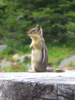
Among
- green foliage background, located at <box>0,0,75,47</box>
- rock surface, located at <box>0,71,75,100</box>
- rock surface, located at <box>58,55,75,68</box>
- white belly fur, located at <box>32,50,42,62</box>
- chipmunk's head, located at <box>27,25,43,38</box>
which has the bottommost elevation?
rock surface, located at <box>58,55,75,68</box>

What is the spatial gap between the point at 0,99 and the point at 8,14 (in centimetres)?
1015

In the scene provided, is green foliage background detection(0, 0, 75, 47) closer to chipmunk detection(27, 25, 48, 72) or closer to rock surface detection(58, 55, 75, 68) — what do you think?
rock surface detection(58, 55, 75, 68)

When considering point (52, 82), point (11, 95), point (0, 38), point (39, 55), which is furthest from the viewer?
point (0, 38)

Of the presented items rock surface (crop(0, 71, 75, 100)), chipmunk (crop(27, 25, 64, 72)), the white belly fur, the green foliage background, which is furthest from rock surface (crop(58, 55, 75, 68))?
rock surface (crop(0, 71, 75, 100))

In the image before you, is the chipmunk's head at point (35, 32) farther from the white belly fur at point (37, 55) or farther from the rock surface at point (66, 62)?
the rock surface at point (66, 62)

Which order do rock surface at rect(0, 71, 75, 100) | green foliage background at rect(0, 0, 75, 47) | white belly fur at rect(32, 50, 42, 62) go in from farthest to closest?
green foliage background at rect(0, 0, 75, 47) → white belly fur at rect(32, 50, 42, 62) → rock surface at rect(0, 71, 75, 100)

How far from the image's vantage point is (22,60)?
10.5m

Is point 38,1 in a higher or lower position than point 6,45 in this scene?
higher

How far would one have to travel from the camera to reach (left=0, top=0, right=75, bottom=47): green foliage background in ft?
41.3

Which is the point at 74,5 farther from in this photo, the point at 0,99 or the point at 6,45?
the point at 0,99

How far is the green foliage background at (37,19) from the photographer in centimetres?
1258

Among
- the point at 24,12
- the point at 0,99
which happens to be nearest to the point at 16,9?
the point at 24,12

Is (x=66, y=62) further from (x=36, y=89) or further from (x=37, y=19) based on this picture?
(x=36, y=89)

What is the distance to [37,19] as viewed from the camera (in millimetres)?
13555
